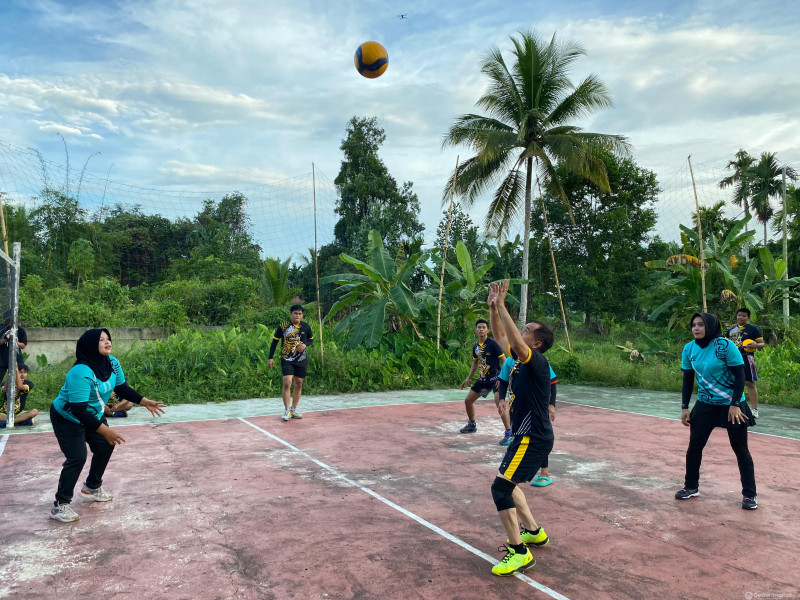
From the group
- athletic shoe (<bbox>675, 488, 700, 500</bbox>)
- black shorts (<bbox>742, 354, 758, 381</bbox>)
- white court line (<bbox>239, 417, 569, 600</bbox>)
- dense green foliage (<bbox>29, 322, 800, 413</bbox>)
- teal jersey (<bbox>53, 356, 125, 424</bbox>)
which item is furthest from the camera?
dense green foliage (<bbox>29, 322, 800, 413</bbox>)

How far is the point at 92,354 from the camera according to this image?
16.5 feet

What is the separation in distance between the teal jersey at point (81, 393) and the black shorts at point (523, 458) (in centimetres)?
329

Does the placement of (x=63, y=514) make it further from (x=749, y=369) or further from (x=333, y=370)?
(x=749, y=369)

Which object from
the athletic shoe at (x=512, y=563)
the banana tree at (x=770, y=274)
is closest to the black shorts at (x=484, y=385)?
the athletic shoe at (x=512, y=563)

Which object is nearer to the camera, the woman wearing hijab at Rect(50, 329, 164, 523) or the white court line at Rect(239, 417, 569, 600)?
the white court line at Rect(239, 417, 569, 600)

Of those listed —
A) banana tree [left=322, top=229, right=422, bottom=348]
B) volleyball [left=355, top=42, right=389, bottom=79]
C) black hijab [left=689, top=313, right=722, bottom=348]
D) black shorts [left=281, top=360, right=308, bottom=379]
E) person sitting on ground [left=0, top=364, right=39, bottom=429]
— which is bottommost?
person sitting on ground [left=0, top=364, right=39, bottom=429]

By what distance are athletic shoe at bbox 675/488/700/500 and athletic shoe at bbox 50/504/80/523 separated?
5161 mm

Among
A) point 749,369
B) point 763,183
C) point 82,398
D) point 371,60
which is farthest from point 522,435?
point 763,183

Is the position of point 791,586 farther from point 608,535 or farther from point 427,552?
point 427,552

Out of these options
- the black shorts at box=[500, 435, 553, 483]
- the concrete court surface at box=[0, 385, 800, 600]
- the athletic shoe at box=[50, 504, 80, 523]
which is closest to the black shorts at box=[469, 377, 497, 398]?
the concrete court surface at box=[0, 385, 800, 600]

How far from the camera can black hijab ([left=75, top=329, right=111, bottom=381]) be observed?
4.97 meters

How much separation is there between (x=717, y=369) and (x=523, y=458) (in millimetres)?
2358

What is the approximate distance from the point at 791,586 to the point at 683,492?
1752 mm

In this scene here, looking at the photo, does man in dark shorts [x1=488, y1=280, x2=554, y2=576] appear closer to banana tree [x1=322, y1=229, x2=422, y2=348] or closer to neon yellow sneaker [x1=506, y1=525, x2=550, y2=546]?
neon yellow sneaker [x1=506, y1=525, x2=550, y2=546]
